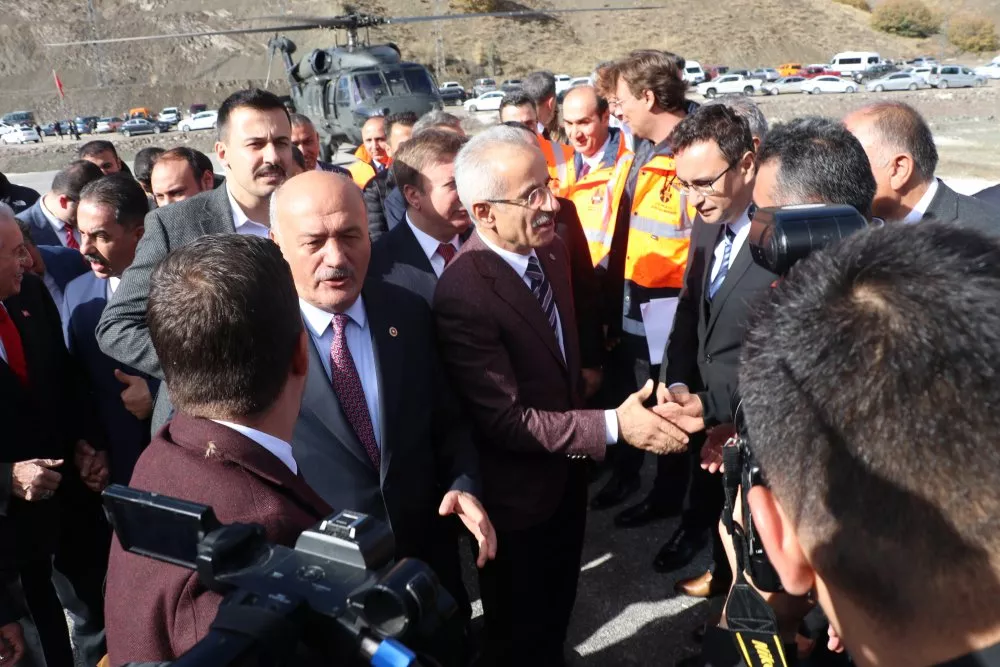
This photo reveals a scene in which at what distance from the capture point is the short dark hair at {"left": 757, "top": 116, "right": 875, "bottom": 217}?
221cm

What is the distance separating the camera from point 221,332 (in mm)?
1331

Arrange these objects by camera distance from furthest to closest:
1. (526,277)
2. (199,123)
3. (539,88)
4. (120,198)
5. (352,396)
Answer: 1. (199,123)
2. (539,88)
3. (120,198)
4. (526,277)
5. (352,396)

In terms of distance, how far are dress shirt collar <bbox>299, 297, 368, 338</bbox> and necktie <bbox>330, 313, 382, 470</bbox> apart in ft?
Answer: 0.21

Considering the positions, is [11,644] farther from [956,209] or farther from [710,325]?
[956,209]

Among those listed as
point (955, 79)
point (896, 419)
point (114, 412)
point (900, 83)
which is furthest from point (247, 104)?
point (955, 79)

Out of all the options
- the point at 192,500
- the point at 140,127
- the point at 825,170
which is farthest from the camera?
the point at 140,127

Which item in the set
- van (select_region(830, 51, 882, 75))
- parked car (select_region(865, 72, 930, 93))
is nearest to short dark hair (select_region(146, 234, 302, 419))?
parked car (select_region(865, 72, 930, 93))

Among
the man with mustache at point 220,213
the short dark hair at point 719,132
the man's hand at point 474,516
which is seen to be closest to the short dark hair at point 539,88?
the man with mustache at point 220,213

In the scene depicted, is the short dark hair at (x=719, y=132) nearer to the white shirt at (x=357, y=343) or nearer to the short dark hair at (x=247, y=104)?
the white shirt at (x=357, y=343)

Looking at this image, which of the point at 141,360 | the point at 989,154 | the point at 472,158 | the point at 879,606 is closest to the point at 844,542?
the point at 879,606

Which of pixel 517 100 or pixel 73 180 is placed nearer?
pixel 73 180

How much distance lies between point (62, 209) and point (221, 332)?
4114 mm

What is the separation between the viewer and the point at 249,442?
1.28 meters

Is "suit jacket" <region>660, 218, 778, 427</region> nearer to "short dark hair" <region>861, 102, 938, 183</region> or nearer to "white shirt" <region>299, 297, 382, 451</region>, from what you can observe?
"short dark hair" <region>861, 102, 938, 183</region>
